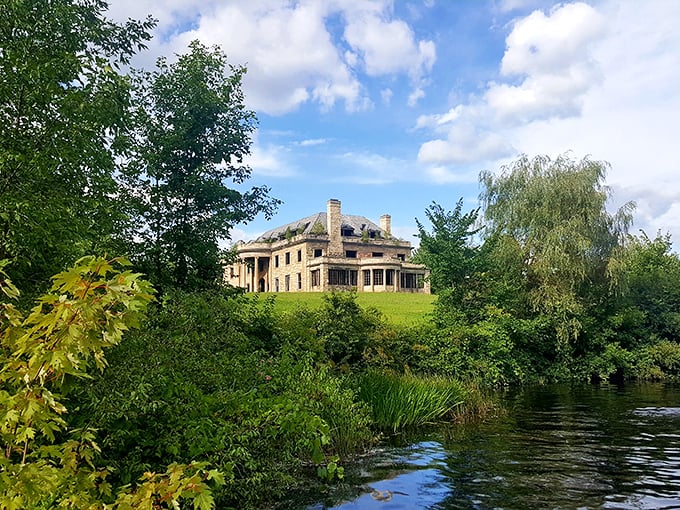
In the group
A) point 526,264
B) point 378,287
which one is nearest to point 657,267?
point 526,264

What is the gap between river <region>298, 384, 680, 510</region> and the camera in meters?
8.59

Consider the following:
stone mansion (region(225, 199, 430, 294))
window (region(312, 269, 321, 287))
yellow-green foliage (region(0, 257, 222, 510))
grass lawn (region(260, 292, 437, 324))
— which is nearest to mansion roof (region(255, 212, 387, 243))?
stone mansion (region(225, 199, 430, 294))

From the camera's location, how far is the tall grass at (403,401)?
1375cm

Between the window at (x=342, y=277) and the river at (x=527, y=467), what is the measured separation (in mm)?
42731

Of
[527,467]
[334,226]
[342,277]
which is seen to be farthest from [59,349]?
[334,226]

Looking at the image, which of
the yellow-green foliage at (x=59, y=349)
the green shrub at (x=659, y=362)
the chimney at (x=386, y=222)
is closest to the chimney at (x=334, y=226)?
the chimney at (x=386, y=222)

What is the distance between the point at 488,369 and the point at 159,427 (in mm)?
20288

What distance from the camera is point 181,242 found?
58.0ft

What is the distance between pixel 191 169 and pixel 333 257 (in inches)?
1631

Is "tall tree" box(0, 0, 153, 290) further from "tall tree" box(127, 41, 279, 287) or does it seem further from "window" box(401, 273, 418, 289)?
"window" box(401, 273, 418, 289)

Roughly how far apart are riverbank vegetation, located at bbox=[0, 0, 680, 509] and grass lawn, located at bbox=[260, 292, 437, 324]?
2.36ft

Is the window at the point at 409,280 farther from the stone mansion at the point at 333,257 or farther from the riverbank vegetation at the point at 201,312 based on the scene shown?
the riverbank vegetation at the point at 201,312

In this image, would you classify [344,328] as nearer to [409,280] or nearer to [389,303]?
[389,303]

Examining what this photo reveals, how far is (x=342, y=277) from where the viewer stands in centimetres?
6016
